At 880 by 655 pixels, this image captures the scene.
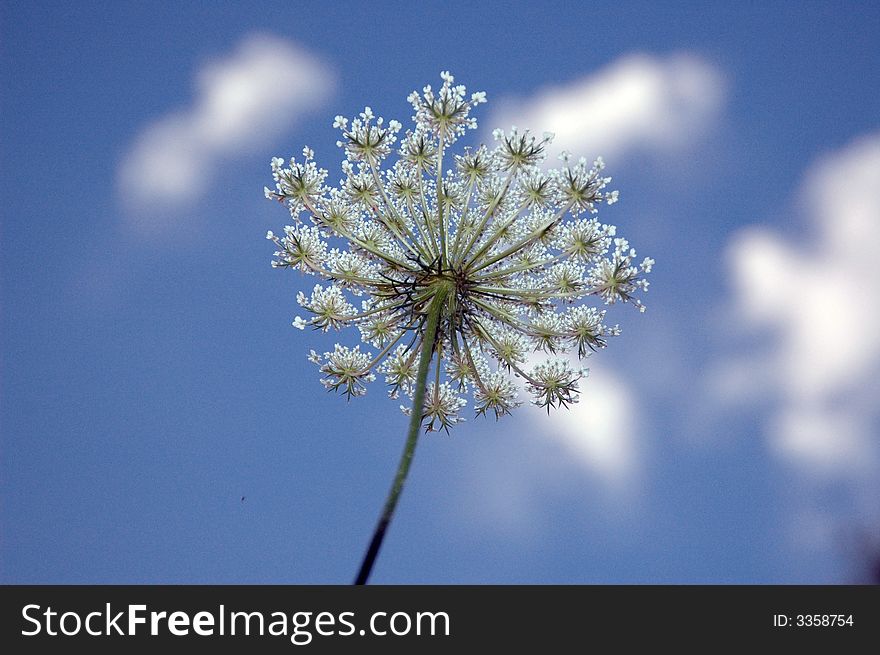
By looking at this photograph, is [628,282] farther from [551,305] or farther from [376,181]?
[376,181]

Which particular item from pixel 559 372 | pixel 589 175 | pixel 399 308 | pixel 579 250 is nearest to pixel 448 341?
pixel 399 308

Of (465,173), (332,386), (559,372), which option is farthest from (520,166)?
(332,386)

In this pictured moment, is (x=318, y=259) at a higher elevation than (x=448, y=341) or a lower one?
higher

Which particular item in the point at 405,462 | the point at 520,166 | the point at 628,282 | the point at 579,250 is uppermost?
the point at 520,166

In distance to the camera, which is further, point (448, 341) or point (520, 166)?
point (448, 341)

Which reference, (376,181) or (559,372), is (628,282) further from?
(376,181)

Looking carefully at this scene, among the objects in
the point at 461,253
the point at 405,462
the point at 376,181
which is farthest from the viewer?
the point at 376,181

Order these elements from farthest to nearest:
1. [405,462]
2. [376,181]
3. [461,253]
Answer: [376,181], [461,253], [405,462]
